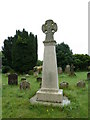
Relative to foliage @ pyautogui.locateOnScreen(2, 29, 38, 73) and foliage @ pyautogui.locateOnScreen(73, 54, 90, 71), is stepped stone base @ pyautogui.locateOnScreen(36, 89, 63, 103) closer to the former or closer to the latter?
foliage @ pyautogui.locateOnScreen(2, 29, 38, 73)

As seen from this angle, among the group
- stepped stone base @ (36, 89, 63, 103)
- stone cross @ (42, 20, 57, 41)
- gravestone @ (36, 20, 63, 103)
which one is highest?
stone cross @ (42, 20, 57, 41)

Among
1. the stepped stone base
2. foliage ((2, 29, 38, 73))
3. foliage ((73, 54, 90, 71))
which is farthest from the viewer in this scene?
foliage ((73, 54, 90, 71))

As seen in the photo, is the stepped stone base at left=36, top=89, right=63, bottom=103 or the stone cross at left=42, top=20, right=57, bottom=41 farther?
the stone cross at left=42, top=20, right=57, bottom=41

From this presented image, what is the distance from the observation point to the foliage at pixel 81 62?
22844 mm

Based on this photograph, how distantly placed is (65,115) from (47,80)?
5.19ft

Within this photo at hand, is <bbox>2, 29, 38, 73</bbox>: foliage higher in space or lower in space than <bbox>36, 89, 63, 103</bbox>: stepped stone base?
higher

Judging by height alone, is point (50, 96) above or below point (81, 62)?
below

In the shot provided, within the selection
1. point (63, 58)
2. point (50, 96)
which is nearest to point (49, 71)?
point (50, 96)

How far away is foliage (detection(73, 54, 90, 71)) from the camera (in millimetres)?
22844

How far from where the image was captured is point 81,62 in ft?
74.9

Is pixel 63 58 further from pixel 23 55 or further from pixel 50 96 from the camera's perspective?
pixel 50 96

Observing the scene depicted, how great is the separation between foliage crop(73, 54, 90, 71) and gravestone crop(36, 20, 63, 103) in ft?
59.3

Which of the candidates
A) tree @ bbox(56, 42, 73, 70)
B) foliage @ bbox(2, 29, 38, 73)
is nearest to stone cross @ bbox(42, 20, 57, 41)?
foliage @ bbox(2, 29, 38, 73)

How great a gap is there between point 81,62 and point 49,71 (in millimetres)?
18722
